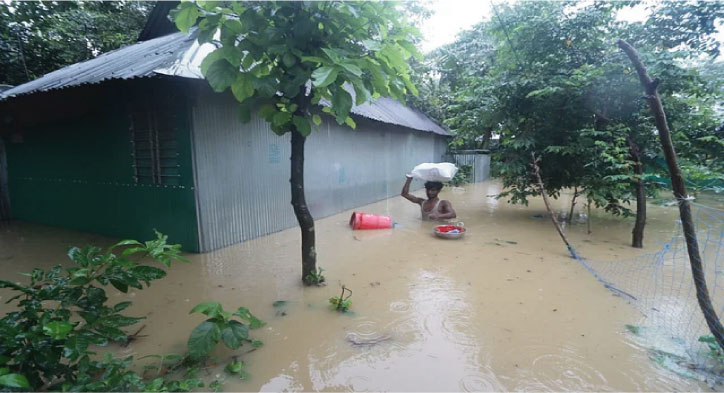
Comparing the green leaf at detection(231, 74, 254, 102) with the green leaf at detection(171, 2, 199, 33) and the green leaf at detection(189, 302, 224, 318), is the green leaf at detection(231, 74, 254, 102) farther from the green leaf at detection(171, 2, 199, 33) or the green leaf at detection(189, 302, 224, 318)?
the green leaf at detection(189, 302, 224, 318)

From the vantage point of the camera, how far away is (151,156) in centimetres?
532

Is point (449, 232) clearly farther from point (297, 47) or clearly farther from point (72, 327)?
point (72, 327)

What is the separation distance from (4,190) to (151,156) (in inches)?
241

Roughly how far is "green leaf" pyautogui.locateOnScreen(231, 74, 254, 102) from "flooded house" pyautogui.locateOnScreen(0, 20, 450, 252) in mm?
1752

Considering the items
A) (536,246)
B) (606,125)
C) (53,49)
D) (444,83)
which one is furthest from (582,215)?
(53,49)

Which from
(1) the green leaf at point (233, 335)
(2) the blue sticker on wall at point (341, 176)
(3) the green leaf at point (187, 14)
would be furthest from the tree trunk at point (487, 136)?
(1) the green leaf at point (233, 335)

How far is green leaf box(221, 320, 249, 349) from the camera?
2510 mm

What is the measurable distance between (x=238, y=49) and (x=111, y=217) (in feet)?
17.1

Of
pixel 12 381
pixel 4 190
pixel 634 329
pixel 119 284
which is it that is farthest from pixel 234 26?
pixel 4 190

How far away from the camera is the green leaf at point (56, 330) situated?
1593 mm

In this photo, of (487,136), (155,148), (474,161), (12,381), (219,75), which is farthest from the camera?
(474,161)

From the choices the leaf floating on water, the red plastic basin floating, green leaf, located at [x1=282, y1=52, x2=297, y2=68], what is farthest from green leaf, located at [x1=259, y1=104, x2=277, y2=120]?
the red plastic basin floating

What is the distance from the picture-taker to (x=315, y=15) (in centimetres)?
294

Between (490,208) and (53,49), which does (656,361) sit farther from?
(53,49)
